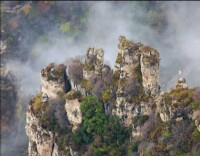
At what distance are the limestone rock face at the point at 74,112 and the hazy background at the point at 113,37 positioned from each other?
23.8 metres

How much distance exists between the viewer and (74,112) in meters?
56.1

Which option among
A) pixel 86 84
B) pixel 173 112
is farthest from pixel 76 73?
pixel 173 112

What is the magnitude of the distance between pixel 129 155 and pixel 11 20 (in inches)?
1974

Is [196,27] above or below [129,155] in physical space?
above

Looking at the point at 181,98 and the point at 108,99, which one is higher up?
the point at 108,99

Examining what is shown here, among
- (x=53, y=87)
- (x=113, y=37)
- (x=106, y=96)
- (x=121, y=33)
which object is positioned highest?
(x=121, y=33)

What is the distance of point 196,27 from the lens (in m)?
84.3

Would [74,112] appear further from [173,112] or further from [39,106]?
[173,112]

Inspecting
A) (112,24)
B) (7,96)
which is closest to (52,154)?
(7,96)

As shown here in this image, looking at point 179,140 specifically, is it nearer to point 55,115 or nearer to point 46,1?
point 55,115

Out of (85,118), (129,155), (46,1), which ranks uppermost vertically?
(46,1)

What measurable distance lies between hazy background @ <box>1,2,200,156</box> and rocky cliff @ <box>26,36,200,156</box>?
21386 millimetres

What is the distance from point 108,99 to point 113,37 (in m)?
36.5

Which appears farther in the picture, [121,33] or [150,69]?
[121,33]
